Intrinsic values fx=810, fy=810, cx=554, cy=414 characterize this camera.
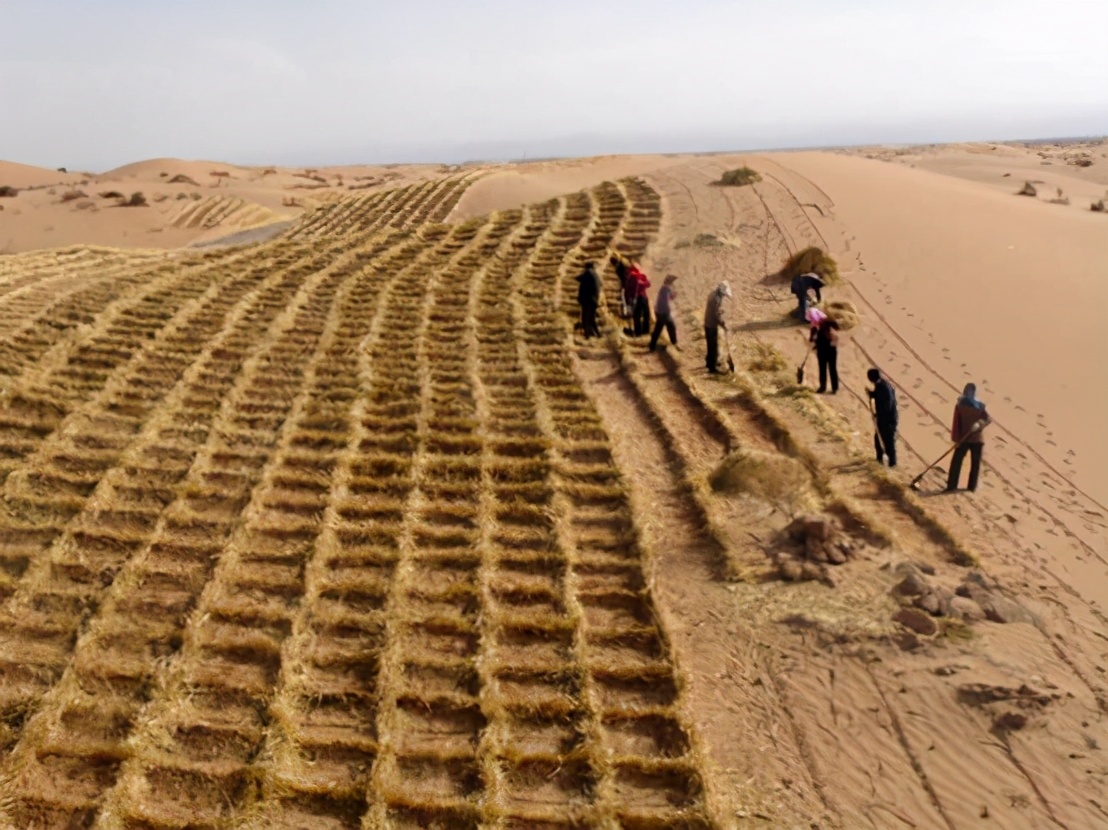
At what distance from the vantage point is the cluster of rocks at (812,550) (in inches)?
210

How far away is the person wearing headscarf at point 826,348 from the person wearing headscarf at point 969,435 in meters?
1.77

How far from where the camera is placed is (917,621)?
4.81m

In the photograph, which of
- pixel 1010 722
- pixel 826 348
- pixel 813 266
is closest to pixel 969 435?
pixel 826 348

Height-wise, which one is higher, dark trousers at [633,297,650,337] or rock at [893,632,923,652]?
dark trousers at [633,297,650,337]

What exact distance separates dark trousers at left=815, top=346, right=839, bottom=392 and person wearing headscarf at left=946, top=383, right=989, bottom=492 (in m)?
1.76

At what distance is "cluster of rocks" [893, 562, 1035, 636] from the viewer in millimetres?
4840

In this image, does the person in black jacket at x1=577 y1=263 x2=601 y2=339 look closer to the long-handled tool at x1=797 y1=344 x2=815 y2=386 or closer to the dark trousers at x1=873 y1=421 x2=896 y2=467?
the long-handled tool at x1=797 y1=344 x2=815 y2=386

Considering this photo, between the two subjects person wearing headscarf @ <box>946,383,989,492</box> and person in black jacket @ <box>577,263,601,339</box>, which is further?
person in black jacket @ <box>577,263,601,339</box>

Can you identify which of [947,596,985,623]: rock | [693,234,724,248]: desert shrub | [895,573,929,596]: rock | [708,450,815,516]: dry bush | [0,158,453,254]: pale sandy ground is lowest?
[947,596,985,623]: rock

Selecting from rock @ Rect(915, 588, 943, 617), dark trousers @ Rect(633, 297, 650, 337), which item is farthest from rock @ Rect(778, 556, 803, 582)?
dark trousers @ Rect(633, 297, 650, 337)

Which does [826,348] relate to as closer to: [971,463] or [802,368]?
[802,368]

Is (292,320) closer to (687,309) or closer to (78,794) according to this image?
(687,309)

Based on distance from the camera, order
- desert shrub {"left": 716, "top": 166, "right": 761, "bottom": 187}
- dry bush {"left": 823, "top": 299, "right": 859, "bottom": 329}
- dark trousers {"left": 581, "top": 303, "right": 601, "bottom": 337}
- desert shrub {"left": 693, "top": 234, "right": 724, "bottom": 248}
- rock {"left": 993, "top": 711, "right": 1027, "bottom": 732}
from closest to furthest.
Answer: rock {"left": 993, "top": 711, "right": 1027, "bottom": 732}, dark trousers {"left": 581, "top": 303, "right": 601, "bottom": 337}, dry bush {"left": 823, "top": 299, "right": 859, "bottom": 329}, desert shrub {"left": 693, "top": 234, "right": 724, "bottom": 248}, desert shrub {"left": 716, "top": 166, "right": 761, "bottom": 187}

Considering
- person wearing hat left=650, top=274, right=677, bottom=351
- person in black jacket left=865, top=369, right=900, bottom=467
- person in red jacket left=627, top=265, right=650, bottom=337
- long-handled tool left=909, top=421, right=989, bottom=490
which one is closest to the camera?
long-handled tool left=909, top=421, right=989, bottom=490
